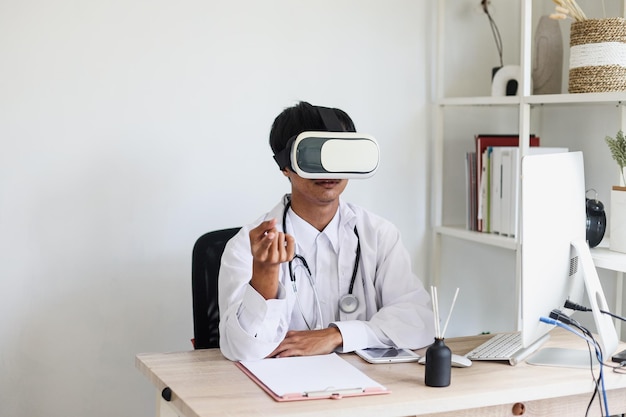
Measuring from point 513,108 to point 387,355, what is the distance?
1.61 metres

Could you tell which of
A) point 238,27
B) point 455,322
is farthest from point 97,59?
point 455,322

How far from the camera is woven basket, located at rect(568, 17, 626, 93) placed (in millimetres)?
2445

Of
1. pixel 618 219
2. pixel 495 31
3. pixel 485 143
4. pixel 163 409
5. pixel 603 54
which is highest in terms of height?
pixel 495 31

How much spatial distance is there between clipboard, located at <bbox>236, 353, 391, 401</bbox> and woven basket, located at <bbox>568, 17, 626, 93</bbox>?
47.2 inches

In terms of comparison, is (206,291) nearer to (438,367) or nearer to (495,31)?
(438,367)

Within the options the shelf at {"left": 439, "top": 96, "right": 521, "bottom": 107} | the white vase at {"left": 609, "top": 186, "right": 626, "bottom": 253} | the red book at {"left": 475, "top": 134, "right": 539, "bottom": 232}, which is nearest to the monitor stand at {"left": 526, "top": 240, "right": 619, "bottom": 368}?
the white vase at {"left": 609, "top": 186, "right": 626, "bottom": 253}

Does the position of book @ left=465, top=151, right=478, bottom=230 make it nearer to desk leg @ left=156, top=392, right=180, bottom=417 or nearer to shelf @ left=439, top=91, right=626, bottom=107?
A: shelf @ left=439, top=91, right=626, bottom=107

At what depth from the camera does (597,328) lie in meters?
1.89

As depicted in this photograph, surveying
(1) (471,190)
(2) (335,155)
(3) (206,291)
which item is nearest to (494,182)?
(1) (471,190)

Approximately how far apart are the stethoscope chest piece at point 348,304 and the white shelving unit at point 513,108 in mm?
737

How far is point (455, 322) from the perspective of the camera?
3.28 meters

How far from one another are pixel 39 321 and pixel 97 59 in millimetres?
864

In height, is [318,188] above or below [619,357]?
above

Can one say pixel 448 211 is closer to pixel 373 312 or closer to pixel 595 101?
pixel 595 101
